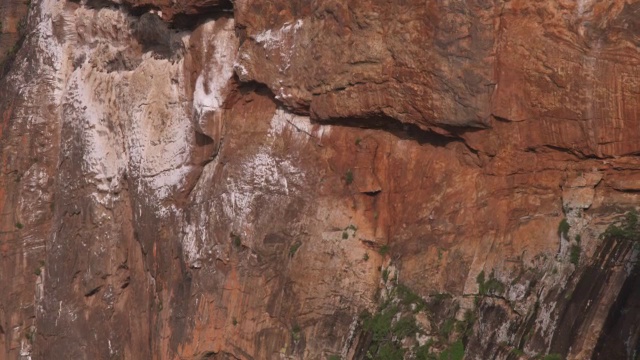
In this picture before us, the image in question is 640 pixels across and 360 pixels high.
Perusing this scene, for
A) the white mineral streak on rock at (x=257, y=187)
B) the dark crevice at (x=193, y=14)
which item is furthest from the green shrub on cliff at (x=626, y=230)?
the dark crevice at (x=193, y=14)

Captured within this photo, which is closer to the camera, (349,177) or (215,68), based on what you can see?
(349,177)

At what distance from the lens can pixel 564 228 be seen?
1503 centimetres

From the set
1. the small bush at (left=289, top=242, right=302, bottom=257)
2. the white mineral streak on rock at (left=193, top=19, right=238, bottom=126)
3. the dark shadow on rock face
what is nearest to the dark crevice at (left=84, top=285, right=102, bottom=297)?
the white mineral streak on rock at (left=193, top=19, right=238, bottom=126)

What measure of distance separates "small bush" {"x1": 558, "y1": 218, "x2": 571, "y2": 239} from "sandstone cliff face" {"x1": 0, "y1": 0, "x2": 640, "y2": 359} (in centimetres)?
7

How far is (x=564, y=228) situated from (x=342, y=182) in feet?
13.1

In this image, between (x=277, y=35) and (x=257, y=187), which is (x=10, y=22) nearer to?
(x=277, y=35)

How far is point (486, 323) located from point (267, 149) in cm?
515

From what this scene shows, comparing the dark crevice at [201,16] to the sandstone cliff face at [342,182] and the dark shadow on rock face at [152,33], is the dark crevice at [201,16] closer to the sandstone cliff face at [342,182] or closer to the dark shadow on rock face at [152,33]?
the sandstone cliff face at [342,182]

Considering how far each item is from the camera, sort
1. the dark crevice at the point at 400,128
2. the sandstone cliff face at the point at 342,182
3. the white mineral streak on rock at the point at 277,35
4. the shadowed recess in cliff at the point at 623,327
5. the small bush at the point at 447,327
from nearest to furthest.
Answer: the shadowed recess in cliff at the point at 623,327 → the sandstone cliff face at the point at 342,182 → the small bush at the point at 447,327 → the dark crevice at the point at 400,128 → the white mineral streak on rock at the point at 277,35

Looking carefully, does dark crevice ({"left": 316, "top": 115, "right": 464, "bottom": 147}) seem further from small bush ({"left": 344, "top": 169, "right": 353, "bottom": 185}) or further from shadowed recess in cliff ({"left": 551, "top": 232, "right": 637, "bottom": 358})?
shadowed recess in cliff ({"left": 551, "top": 232, "right": 637, "bottom": 358})

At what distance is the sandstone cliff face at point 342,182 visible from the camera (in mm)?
14898

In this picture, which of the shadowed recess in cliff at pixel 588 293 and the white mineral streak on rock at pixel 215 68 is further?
the white mineral streak on rock at pixel 215 68

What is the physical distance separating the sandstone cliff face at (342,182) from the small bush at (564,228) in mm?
65

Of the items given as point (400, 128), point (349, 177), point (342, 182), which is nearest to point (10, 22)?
point (342, 182)
